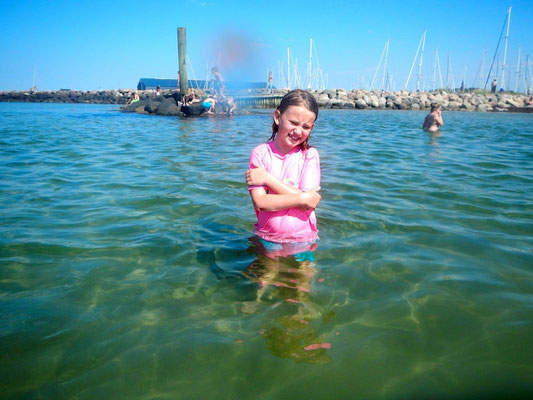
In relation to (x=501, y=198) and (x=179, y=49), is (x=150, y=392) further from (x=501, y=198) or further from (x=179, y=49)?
(x=179, y=49)

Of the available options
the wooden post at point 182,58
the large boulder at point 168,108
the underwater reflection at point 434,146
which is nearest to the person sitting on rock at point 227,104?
the wooden post at point 182,58

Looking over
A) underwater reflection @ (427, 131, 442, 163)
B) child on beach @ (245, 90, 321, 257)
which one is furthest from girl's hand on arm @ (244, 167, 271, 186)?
underwater reflection @ (427, 131, 442, 163)

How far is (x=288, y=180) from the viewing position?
10.1 ft

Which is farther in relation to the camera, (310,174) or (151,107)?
(151,107)

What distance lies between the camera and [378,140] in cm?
1267

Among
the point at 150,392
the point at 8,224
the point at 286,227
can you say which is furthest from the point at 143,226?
the point at 150,392

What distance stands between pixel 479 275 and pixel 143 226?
3508 millimetres

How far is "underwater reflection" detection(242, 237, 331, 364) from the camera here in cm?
218

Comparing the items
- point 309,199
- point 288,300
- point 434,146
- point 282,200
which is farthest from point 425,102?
point 288,300

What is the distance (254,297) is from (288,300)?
→ 26cm

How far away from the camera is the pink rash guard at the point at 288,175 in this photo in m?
3.04

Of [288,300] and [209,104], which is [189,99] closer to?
[209,104]

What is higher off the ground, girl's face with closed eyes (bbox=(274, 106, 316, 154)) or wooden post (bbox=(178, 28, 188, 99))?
wooden post (bbox=(178, 28, 188, 99))

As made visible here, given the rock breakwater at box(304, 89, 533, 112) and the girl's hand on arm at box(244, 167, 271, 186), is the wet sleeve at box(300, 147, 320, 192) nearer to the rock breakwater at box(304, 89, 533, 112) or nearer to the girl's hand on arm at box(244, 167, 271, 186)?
the girl's hand on arm at box(244, 167, 271, 186)
